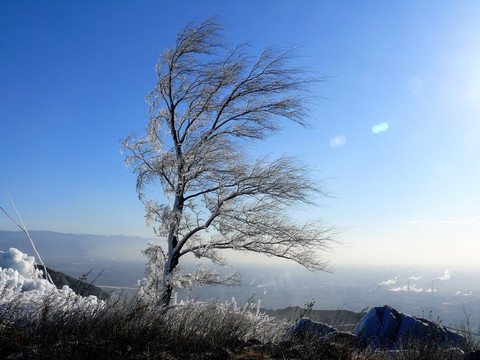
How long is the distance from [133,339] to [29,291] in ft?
7.80

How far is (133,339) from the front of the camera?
12.9ft

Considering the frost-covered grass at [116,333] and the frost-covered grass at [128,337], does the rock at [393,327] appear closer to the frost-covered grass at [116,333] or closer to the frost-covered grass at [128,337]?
the frost-covered grass at [128,337]

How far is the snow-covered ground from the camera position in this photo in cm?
440

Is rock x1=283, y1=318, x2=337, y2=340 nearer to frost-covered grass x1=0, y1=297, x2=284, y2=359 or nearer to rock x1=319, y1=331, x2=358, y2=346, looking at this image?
rock x1=319, y1=331, x2=358, y2=346

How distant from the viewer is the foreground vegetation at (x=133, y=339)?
10.9 feet

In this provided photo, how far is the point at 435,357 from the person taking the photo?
437cm

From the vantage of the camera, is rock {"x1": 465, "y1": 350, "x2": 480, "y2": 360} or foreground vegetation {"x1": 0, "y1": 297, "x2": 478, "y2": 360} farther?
rock {"x1": 465, "y1": 350, "x2": 480, "y2": 360}

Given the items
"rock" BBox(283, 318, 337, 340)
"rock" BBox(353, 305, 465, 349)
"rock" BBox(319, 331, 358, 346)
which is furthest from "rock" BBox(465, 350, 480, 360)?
"rock" BBox(283, 318, 337, 340)

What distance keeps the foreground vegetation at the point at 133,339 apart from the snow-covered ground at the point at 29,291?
113 millimetres

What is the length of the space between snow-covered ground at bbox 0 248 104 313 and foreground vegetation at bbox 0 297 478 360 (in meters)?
0.11

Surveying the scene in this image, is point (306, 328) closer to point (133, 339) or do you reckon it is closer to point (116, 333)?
point (133, 339)

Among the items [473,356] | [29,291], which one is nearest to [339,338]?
[473,356]

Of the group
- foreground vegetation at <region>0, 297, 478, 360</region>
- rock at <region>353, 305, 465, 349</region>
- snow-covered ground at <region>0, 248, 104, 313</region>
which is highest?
snow-covered ground at <region>0, 248, 104, 313</region>

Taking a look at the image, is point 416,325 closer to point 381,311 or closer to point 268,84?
point 381,311
